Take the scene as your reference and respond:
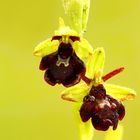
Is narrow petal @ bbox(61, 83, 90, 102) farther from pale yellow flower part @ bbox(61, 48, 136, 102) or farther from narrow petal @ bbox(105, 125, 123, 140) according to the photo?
narrow petal @ bbox(105, 125, 123, 140)

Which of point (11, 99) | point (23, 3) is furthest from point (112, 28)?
point (11, 99)

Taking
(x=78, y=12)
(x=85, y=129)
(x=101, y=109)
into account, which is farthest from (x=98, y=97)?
(x=78, y=12)

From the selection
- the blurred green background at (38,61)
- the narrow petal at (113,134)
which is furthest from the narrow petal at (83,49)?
the blurred green background at (38,61)

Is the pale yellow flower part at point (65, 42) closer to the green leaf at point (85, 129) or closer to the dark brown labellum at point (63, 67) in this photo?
the dark brown labellum at point (63, 67)

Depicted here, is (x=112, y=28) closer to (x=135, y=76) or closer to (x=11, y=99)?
(x=135, y=76)

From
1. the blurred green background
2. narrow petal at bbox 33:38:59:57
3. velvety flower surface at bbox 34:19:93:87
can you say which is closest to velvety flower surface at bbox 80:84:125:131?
velvety flower surface at bbox 34:19:93:87
